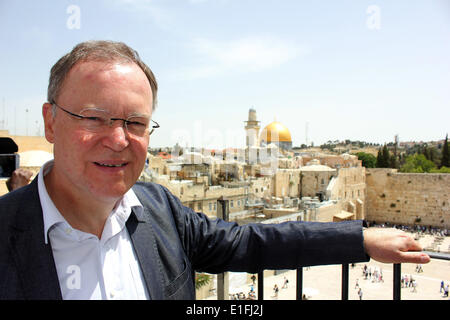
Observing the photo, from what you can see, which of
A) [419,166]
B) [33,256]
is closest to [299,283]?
[33,256]

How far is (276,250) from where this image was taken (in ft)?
4.04

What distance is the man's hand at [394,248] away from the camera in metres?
1.13

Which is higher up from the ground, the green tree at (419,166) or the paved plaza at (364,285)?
the green tree at (419,166)

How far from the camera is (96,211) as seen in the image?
101 centimetres

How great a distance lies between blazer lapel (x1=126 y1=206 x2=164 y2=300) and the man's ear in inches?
13.8

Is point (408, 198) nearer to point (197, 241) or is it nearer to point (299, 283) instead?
point (299, 283)

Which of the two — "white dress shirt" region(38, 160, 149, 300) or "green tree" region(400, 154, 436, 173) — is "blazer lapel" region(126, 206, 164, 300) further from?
"green tree" region(400, 154, 436, 173)

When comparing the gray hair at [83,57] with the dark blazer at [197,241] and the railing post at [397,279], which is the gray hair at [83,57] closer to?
the dark blazer at [197,241]

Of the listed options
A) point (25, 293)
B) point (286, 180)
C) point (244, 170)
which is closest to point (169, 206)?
point (25, 293)

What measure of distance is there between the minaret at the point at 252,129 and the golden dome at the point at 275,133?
11.5 ft

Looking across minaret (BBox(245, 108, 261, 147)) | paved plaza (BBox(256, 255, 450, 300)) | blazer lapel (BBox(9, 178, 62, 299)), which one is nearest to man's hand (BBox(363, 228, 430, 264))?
blazer lapel (BBox(9, 178, 62, 299))

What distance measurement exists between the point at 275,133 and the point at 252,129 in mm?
4951

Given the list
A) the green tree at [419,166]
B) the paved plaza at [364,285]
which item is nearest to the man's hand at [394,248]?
the paved plaza at [364,285]

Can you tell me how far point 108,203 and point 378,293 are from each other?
1254cm
